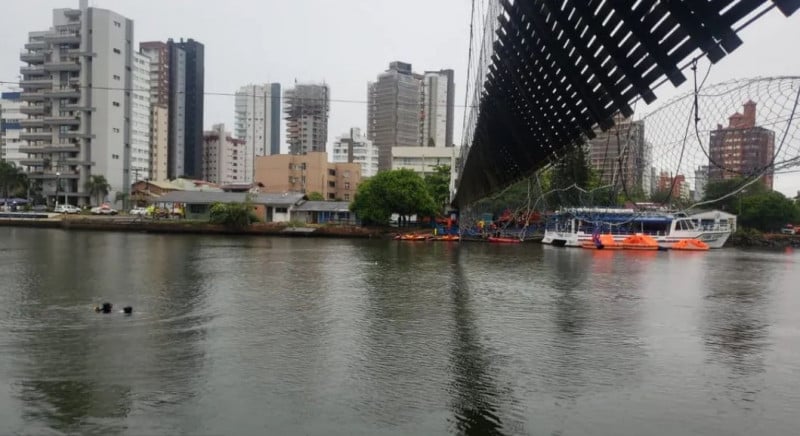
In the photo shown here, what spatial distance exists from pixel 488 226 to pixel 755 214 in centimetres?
2178

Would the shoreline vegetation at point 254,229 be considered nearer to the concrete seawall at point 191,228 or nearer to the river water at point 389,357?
the concrete seawall at point 191,228

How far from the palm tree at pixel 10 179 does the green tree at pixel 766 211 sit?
193 ft

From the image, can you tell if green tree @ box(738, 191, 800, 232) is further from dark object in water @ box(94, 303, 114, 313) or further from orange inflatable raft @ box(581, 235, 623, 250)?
dark object in water @ box(94, 303, 114, 313)

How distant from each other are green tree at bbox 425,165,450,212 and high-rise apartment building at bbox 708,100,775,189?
107ft

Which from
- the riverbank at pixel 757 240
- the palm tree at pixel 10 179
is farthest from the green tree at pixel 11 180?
the riverbank at pixel 757 240

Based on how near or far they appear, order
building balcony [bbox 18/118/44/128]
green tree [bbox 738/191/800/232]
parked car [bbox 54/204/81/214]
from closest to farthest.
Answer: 1. green tree [bbox 738/191/800/232]
2. parked car [bbox 54/204/81/214]
3. building balcony [bbox 18/118/44/128]

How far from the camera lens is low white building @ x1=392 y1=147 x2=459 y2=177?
2447 inches

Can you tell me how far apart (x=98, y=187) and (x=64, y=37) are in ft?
41.3

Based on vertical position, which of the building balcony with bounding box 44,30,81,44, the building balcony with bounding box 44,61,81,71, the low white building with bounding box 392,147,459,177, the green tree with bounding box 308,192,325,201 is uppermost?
the building balcony with bounding box 44,30,81,44

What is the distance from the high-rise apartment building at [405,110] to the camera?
282 ft

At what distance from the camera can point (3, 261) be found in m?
20.1

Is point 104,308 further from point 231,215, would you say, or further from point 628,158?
point 231,215

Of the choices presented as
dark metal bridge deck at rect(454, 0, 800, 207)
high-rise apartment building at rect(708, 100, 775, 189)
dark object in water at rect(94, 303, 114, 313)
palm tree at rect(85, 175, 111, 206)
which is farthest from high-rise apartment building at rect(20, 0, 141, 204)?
dark metal bridge deck at rect(454, 0, 800, 207)

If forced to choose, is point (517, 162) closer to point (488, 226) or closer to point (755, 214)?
point (488, 226)
